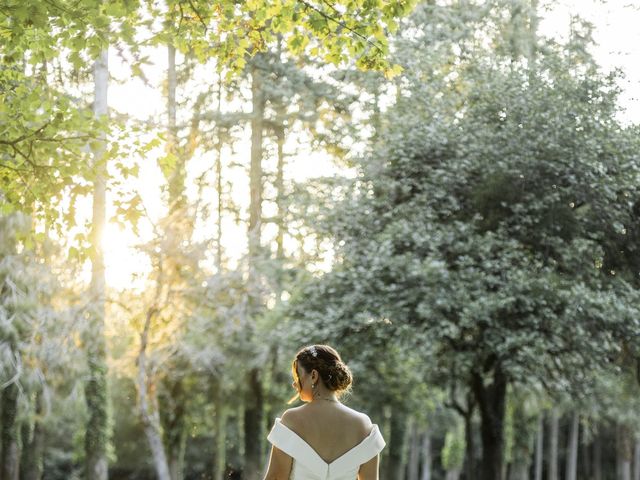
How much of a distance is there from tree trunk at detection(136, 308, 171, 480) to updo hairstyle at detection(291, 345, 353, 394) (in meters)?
16.5

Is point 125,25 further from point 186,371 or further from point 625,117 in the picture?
point 186,371

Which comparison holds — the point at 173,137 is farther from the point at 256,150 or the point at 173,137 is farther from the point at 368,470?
the point at 368,470

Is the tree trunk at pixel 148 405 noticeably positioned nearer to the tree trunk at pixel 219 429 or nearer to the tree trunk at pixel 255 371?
the tree trunk at pixel 255 371

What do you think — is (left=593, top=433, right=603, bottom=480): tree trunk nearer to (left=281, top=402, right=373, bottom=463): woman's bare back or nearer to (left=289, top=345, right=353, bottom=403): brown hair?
(left=281, top=402, right=373, bottom=463): woman's bare back

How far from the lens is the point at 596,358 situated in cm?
1662

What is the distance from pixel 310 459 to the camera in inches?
187

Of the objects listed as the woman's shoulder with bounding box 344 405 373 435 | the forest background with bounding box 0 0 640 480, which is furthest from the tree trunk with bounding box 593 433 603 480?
the woman's shoulder with bounding box 344 405 373 435

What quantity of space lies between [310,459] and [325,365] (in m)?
0.45

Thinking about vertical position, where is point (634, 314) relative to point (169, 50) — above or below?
below

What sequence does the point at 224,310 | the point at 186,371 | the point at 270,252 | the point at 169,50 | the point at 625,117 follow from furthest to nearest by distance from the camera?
the point at 169,50
the point at 186,371
the point at 270,252
the point at 224,310
the point at 625,117

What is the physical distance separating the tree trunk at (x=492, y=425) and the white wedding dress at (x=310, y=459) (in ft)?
46.0

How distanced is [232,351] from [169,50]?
341 inches

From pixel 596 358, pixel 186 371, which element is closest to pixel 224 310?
pixel 186 371

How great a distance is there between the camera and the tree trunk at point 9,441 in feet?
84.2
